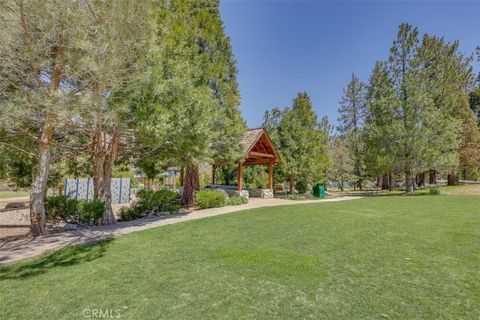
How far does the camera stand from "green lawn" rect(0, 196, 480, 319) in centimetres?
349

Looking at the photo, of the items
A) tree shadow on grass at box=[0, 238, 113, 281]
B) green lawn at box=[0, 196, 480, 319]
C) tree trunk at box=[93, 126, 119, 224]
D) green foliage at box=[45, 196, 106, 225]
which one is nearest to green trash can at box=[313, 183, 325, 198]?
green lawn at box=[0, 196, 480, 319]

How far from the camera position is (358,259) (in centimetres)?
544

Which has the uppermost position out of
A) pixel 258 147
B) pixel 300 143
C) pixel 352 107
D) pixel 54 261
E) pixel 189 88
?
pixel 352 107

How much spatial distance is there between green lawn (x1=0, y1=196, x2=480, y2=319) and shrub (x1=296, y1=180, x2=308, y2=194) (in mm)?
16299

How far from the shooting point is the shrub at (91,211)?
358 inches

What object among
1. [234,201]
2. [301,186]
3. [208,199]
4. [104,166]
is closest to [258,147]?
[234,201]

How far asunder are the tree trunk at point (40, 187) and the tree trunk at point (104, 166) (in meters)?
1.94

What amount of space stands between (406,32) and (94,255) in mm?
28098

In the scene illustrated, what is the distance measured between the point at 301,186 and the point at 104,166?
58.5 ft

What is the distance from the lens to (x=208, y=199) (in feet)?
45.5

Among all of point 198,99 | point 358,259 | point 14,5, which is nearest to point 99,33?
point 14,5

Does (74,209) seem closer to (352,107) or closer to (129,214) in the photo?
(129,214)

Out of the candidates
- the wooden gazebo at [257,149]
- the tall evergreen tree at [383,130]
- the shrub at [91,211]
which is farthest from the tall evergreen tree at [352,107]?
the shrub at [91,211]

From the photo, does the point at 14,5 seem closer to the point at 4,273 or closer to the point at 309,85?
the point at 4,273
